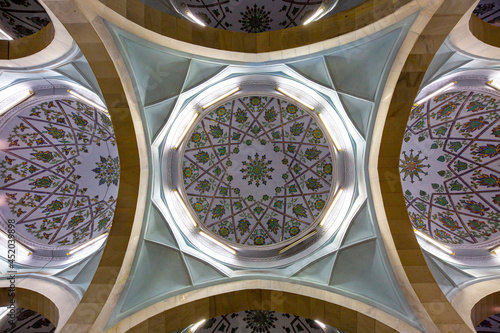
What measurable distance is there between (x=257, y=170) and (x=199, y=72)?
4066 mm

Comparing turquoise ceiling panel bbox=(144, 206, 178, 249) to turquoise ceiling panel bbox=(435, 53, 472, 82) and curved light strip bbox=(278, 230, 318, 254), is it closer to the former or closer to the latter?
curved light strip bbox=(278, 230, 318, 254)

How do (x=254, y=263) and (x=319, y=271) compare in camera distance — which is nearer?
(x=319, y=271)

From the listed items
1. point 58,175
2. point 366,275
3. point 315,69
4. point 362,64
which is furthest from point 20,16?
point 366,275

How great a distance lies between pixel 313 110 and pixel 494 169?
6852 millimetres

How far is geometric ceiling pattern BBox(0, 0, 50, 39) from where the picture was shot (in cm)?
711

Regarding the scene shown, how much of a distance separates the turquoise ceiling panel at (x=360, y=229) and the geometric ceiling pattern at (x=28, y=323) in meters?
9.23

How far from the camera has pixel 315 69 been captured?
6.88 metres

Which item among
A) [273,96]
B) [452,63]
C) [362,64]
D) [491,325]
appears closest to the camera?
[362,64]

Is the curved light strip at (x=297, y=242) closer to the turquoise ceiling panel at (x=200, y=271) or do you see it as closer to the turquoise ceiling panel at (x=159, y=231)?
the turquoise ceiling panel at (x=200, y=271)

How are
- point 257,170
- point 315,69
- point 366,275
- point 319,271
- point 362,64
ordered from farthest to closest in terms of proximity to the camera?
point 257,170, point 319,271, point 315,69, point 366,275, point 362,64

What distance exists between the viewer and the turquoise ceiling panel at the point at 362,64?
6008 mm

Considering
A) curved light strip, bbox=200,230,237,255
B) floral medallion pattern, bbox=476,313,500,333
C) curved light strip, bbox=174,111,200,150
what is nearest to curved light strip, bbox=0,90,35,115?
curved light strip, bbox=174,111,200,150

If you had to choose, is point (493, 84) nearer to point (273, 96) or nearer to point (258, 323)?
point (273, 96)

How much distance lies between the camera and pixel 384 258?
21.3ft
